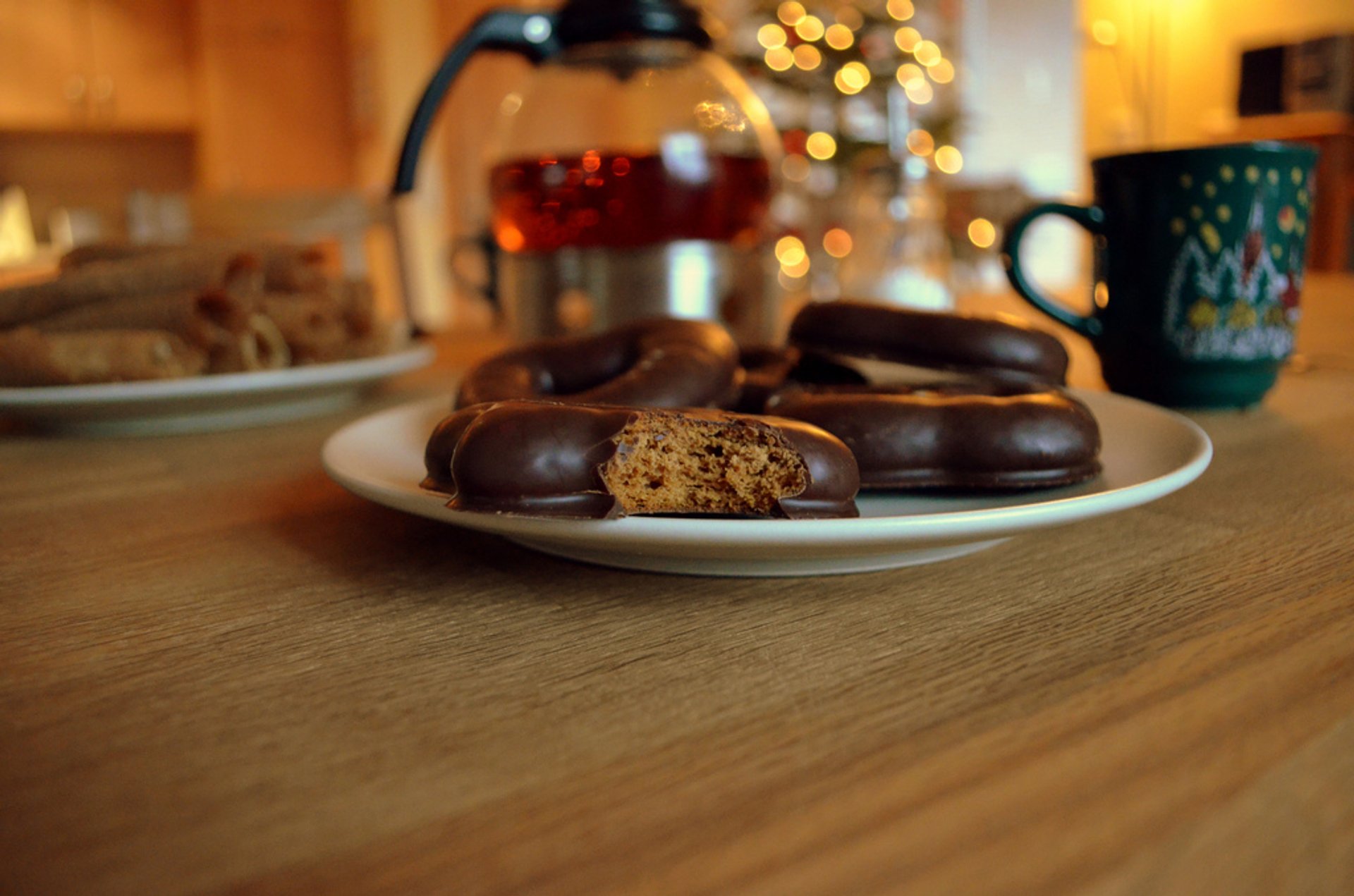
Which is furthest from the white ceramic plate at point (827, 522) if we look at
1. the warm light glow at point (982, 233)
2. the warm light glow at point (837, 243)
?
the warm light glow at point (982, 233)

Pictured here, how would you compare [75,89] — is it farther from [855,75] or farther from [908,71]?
[855,75]

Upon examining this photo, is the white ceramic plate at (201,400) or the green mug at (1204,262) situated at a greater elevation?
the green mug at (1204,262)

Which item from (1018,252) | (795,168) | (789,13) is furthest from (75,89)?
(1018,252)

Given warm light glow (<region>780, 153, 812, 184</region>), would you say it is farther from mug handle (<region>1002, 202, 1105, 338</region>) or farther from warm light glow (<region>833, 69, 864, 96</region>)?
mug handle (<region>1002, 202, 1105, 338</region>)

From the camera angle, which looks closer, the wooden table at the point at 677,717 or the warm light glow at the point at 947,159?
the wooden table at the point at 677,717

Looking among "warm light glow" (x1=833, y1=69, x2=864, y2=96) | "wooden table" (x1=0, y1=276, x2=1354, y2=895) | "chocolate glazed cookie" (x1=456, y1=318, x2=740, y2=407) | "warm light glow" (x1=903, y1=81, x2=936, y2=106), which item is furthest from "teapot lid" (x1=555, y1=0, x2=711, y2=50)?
"warm light glow" (x1=903, y1=81, x2=936, y2=106)

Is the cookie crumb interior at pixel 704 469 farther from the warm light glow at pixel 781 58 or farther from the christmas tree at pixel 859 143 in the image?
the warm light glow at pixel 781 58

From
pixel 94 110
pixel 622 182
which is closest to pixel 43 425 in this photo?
pixel 622 182
